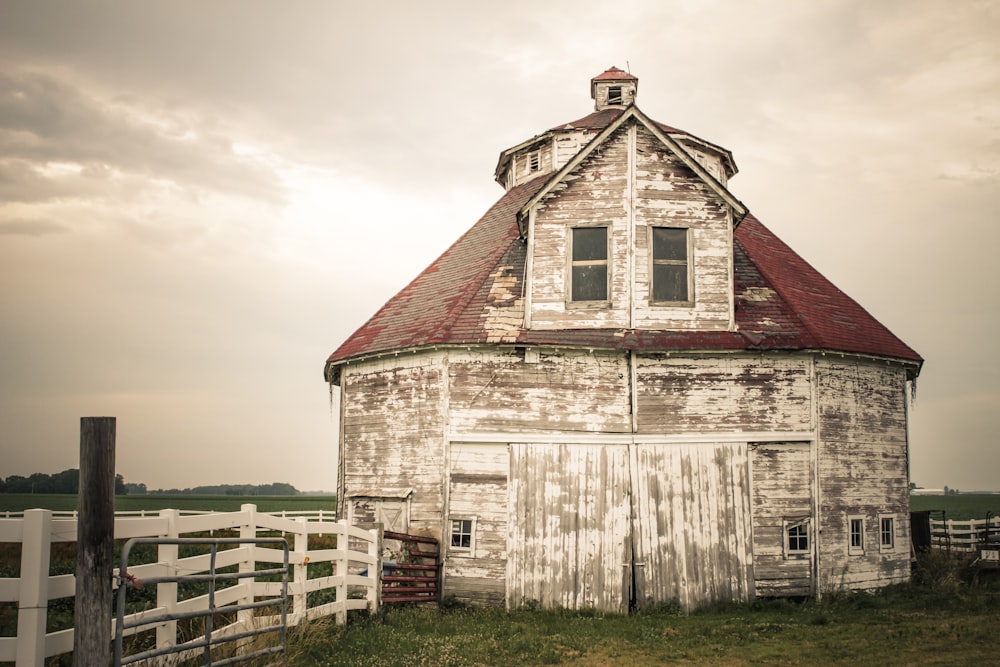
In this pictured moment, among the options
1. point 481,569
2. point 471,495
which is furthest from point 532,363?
point 481,569

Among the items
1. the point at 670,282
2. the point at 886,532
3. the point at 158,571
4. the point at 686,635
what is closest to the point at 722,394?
the point at 670,282

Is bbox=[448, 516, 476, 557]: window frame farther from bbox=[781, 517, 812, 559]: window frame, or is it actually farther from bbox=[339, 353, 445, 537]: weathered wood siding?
bbox=[781, 517, 812, 559]: window frame

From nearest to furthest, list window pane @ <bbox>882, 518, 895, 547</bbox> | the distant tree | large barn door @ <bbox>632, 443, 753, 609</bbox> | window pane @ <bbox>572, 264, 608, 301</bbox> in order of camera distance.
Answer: large barn door @ <bbox>632, 443, 753, 609</bbox>, window pane @ <bbox>572, 264, 608, 301</bbox>, window pane @ <bbox>882, 518, 895, 547</bbox>, the distant tree

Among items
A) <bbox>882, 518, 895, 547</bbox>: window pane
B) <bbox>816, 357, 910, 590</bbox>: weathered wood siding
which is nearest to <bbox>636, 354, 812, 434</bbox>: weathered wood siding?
<bbox>816, 357, 910, 590</bbox>: weathered wood siding

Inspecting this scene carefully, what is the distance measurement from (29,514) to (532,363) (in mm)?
10828

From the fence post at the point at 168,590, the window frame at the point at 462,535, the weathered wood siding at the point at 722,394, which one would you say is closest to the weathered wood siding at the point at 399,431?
the window frame at the point at 462,535

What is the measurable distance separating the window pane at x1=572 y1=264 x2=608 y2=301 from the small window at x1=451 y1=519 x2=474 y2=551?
16.1 ft

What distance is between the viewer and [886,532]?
55.1ft

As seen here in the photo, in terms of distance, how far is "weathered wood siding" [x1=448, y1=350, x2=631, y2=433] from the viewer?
1559 centimetres

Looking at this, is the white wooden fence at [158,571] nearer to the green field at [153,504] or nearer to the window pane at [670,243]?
the window pane at [670,243]

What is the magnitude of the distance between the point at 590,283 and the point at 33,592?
12.0 m

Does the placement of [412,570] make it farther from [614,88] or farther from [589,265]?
[614,88]

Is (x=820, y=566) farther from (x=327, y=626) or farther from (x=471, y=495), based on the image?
(x=327, y=626)

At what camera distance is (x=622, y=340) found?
→ 51.1ft
